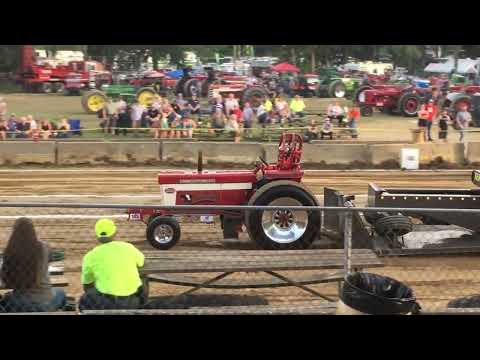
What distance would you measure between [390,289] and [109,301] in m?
2.22

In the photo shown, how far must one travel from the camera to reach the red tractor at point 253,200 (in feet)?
33.5

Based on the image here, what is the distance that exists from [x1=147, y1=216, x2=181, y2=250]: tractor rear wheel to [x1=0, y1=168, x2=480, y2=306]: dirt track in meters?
0.24

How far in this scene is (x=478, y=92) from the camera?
107 ft

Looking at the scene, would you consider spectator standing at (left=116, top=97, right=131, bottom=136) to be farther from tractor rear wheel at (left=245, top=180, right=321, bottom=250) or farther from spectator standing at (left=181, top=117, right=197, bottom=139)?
tractor rear wheel at (left=245, top=180, right=321, bottom=250)

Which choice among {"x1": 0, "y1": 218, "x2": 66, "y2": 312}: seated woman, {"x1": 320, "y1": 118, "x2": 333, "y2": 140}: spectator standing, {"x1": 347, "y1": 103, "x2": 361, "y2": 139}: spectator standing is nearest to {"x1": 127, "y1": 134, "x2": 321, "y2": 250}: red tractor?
{"x1": 0, "y1": 218, "x2": 66, "y2": 312}: seated woman

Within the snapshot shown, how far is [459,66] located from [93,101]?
25285 mm

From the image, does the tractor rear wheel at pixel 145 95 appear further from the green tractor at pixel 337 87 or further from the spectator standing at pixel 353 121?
the green tractor at pixel 337 87

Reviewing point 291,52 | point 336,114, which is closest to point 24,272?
point 336,114

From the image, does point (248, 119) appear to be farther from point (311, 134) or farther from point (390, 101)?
point (390, 101)

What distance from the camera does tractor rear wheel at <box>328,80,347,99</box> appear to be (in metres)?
38.8

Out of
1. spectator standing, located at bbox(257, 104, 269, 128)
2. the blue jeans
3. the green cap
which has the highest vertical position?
spectator standing, located at bbox(257, 104, 269, 128)

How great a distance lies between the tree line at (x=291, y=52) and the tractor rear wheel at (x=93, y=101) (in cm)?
929

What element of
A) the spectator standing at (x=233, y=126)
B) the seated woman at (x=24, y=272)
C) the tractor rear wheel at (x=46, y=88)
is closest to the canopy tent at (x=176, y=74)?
the tractor rear wheel at (x=46, y=88)

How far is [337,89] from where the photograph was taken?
128ft
